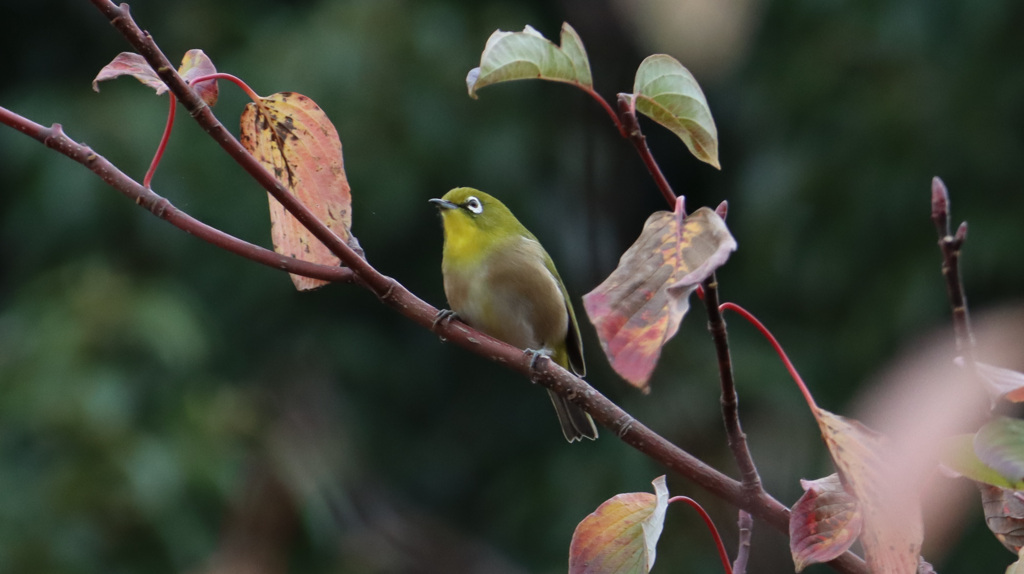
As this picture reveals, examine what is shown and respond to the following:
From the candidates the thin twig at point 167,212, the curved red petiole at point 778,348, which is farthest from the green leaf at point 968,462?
the thin twig at point 167,212

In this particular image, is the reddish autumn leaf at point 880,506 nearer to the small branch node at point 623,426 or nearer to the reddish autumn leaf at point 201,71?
the small branch node at point 623,426

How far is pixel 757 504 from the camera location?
1036 millimetres

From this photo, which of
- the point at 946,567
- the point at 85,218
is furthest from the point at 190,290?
the point at 946,567

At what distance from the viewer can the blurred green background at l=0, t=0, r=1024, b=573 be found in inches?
204

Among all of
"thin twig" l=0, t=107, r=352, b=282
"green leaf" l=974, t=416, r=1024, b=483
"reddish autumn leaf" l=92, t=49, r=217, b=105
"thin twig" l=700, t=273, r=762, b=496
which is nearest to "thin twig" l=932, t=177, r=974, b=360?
"green leaf" l=974, t=416, r=1024, b=483

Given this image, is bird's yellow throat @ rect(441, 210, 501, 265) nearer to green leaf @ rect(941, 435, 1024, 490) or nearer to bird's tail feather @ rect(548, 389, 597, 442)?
bird's tail feather @ rect(548, 389, 597, 442)

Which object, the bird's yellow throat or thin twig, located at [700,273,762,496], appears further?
the bird's yellow throat

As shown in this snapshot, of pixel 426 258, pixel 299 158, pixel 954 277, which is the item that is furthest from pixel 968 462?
pixel 426 258

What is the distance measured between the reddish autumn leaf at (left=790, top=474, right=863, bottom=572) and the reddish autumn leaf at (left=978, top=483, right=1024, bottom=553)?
16 cm

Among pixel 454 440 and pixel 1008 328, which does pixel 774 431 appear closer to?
pixel 454 440

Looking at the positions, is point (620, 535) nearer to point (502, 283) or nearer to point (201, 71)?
point (201, 71)

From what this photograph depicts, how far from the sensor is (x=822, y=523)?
40.0 inches

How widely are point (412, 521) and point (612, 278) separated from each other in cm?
638

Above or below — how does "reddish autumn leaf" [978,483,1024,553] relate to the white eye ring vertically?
below
